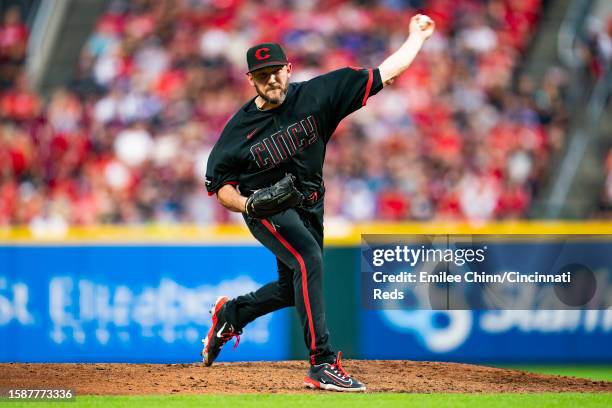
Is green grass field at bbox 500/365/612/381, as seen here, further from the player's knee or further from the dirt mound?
the player's knee

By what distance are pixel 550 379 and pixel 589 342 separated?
150 cm

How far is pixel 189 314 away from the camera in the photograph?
29.3 ft

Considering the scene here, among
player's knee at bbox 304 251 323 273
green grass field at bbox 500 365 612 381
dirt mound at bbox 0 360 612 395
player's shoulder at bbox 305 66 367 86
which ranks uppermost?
player's shoulder at bbox 305 66 367 86

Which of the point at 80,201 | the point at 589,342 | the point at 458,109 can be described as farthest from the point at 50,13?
the point at 589,342

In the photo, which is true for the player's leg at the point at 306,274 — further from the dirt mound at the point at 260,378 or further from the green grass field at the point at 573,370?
the green grass field at the point at 573,370

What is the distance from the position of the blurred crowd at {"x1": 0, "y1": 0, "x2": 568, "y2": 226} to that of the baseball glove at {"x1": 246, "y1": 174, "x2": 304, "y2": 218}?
248 inches

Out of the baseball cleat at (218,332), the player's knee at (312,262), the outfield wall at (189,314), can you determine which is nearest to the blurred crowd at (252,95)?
the outfield wall at (189,314)

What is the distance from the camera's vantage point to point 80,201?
44.2 ft

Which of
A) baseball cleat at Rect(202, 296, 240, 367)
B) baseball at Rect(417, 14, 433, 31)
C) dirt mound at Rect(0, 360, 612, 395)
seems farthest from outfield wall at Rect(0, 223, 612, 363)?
baseball at Rect(417, 14, 433, 31)

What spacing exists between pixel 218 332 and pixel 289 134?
5.23ft

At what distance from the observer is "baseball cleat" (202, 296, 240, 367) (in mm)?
7707

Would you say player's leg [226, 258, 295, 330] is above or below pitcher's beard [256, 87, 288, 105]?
below

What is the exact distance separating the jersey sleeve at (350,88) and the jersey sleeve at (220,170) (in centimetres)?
66

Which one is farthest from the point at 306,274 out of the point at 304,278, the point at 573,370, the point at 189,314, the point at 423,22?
the point at 573,370
